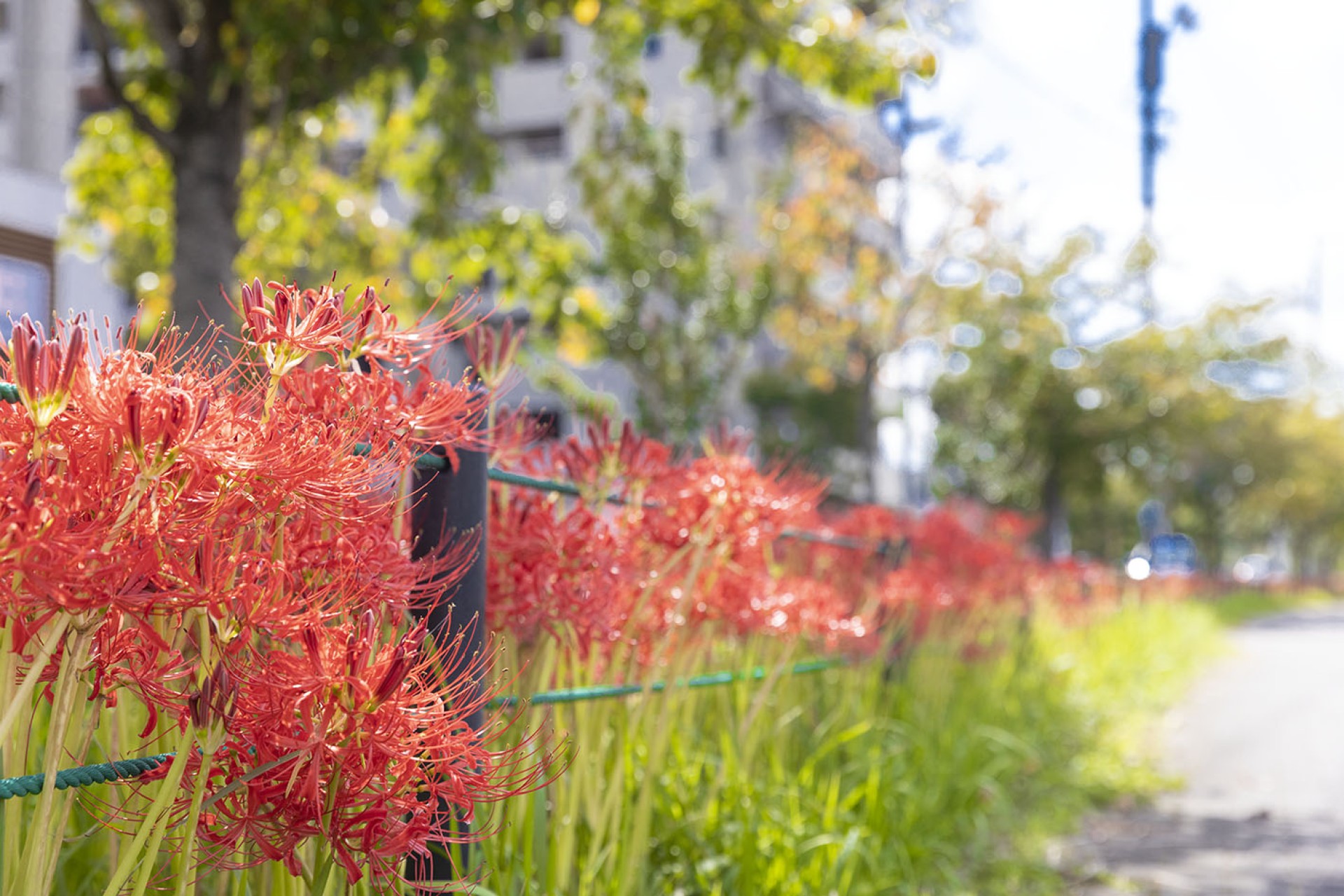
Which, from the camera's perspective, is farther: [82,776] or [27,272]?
[27,272]

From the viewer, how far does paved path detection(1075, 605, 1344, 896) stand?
4801 millimetres

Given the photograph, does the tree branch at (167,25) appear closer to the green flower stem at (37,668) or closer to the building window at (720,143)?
the green flower stem at (37,668)

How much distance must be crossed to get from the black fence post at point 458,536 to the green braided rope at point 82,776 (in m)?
0.60

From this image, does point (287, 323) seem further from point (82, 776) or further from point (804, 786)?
point (804, 786)

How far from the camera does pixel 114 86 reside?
7004 mm

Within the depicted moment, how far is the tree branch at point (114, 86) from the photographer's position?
270 inches

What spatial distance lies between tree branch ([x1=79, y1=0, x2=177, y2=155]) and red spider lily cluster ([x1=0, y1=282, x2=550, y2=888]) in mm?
6051

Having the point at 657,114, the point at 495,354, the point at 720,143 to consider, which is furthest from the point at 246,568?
the point at 720,143

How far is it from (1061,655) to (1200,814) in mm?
3550

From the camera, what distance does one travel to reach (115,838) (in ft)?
6.07

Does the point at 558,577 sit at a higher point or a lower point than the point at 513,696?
higher

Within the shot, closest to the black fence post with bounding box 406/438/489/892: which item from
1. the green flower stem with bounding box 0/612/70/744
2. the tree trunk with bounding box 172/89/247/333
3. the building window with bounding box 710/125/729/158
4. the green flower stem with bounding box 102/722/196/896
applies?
the green flower stem with bounding box 102/722/196/896

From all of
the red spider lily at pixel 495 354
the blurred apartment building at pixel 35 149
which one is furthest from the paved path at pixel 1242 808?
the blurred apartment building at pixel 35 149

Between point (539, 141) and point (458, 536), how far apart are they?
1078 inches
